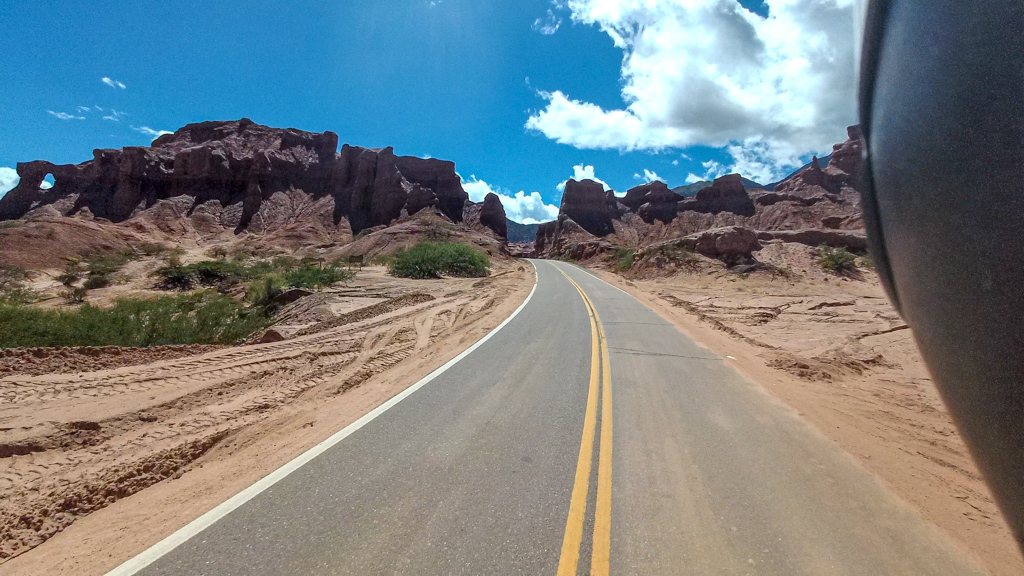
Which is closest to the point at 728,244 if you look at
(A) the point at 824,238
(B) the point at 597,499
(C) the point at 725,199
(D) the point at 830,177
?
(A) the point at 824,238

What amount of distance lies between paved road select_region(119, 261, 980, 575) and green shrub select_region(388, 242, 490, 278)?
68.4 ft

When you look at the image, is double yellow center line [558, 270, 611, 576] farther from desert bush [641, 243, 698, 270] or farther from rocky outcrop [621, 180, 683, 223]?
rocky outcrop [621, 180, 683, 223]

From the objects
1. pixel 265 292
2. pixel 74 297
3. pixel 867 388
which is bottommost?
pixel 74 297

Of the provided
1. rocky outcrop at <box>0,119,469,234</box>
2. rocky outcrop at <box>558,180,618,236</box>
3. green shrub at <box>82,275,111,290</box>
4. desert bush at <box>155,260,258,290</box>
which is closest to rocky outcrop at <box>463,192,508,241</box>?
rocky outcrop at <box>0,119,469,234</box>

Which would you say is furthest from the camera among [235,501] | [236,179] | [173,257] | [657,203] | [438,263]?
[657,203]

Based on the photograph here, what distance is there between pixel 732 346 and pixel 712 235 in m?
23.3

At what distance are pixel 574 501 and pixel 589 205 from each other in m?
96.4

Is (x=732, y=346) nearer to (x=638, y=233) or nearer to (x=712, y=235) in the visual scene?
(x=712, y=235)

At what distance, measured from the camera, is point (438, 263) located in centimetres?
2747

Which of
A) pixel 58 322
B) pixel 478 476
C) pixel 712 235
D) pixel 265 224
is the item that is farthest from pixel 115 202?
pixel 478 476

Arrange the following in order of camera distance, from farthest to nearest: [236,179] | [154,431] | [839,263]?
[236,179] < [839,263] < [154,431]

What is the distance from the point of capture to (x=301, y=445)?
4191mm

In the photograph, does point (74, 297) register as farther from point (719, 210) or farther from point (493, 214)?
point (719, 210)

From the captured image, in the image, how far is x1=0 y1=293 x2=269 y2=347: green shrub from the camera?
7.48 meters
